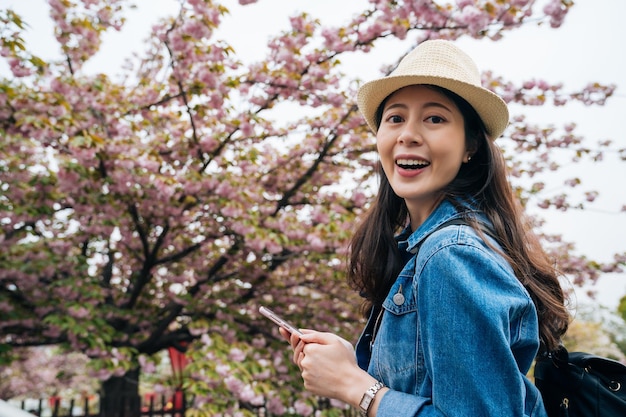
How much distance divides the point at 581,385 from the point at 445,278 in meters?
0.47

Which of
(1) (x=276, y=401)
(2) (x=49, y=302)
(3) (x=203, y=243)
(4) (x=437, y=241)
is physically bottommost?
(1) (x=276, y=401)

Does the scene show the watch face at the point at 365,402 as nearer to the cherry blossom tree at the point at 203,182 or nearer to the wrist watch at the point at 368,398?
the wrist watch at the point at 368,398

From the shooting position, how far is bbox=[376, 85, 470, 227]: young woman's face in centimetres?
113

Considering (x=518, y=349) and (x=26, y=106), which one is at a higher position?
(x=26, y=106)

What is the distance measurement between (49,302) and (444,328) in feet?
14.8

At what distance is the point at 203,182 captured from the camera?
4008mm

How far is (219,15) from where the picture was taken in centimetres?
401

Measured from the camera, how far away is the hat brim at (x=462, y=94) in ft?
3.64

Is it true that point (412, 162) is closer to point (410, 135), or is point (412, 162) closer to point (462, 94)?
point (410, 135)

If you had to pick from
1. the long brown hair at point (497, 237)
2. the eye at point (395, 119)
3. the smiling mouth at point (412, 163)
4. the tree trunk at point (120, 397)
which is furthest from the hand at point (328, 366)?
the tree trunk at point (120, 397)

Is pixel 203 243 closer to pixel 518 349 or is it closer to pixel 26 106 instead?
pixel 26 106

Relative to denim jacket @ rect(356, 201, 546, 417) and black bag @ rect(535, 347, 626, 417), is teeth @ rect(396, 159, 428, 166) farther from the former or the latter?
black bag @ rect(535, 347, 626, 417)

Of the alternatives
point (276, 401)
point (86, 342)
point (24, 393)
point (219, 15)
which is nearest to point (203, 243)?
point (86, 342)

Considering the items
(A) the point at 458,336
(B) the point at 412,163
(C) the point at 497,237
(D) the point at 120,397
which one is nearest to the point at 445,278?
(A) the point at 458,336
